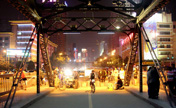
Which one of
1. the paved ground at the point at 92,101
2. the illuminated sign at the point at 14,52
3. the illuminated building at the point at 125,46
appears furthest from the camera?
the illuminated building at the point at 125,46

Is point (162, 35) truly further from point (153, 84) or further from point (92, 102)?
point (92, 102)

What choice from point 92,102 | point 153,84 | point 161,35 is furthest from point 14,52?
point 153,84

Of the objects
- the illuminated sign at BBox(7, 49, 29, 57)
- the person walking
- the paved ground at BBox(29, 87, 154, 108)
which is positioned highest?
the illuminated sign at BBox(7, 49, 29, 57)

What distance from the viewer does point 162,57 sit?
3410 inches

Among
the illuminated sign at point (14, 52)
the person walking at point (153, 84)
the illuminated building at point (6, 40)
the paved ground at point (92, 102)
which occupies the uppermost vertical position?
the illuminated building at point (6, 40)

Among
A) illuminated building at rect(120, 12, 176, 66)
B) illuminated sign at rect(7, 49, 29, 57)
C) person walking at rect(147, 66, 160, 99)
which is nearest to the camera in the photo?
person walking at rect(147, 66, 160, 99)

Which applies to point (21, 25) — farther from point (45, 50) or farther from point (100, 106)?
point (100, 106)

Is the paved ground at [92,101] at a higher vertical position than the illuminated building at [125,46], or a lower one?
lower

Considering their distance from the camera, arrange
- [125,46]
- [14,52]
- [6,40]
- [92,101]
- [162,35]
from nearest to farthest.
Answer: [92,101] < [162,35] < [14,52] < [125,46] < [6,40]

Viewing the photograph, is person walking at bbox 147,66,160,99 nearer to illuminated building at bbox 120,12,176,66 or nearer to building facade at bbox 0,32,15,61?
illuminated building at bbox 120,12,176,66

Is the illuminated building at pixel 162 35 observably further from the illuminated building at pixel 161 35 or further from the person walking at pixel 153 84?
the person walking at pixel 153 84

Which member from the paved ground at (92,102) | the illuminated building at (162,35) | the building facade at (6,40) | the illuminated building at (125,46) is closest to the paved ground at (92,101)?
the paved ground at (92,102)

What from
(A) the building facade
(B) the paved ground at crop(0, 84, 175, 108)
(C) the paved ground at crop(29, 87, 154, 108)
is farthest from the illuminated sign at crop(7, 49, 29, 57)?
(C) the paved ground at crop(29, 87, 154, 108)

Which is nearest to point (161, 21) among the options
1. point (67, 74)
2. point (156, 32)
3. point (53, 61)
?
point (156, 32)
